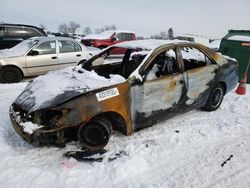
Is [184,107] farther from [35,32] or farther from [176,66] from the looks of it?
[35,32]

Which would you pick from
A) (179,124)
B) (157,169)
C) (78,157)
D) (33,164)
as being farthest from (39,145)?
(179,124)

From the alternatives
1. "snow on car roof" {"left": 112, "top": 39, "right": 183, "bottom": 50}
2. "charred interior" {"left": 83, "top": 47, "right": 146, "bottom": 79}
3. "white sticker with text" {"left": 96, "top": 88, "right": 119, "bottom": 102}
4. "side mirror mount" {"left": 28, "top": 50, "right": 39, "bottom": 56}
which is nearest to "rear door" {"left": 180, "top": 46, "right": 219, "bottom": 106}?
"snow on car roof" {"left": 112, "top": 39, "right": 183, "bottom": 50}

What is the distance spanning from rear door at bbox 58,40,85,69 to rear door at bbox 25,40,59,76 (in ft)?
0.64

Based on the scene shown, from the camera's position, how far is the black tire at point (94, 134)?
3.73 meters

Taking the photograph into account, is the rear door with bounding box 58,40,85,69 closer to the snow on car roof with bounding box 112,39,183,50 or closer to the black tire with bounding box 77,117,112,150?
the snow on car roof with bounding box 112,39,183,50

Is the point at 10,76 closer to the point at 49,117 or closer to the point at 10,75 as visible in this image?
the point at 10,75

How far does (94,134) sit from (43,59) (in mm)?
5144

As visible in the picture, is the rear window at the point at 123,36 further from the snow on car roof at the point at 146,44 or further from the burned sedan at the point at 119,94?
the snow on car roof at the point at 146,44

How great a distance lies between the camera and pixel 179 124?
16.0 ft

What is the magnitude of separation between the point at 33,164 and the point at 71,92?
1061mm

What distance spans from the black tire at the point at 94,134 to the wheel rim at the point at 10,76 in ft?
16.6

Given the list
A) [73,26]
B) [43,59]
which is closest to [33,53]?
[43,59]

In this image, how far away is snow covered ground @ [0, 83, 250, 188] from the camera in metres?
3.22

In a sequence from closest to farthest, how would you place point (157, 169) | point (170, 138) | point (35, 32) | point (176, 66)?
point (157, 169) < point (170, 138) < point (176, 66) < point (35, 32)
